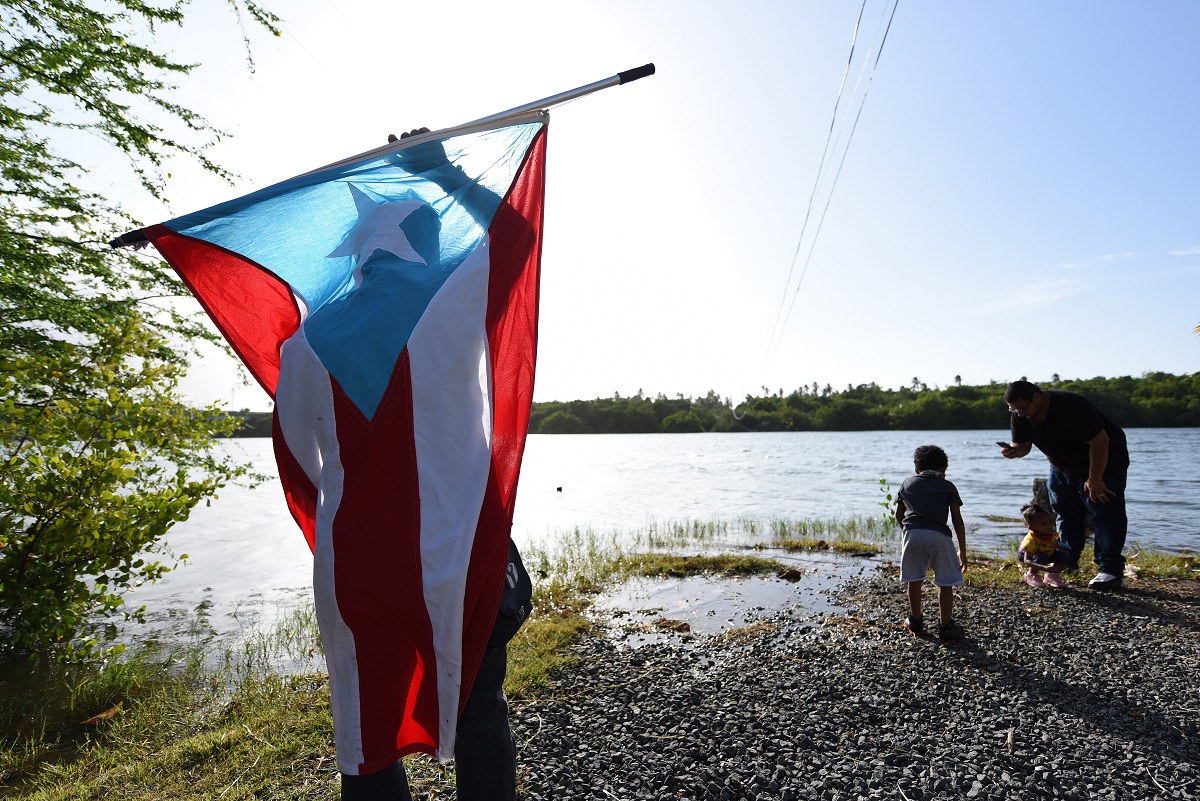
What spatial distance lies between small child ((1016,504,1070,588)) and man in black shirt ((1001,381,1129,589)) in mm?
371

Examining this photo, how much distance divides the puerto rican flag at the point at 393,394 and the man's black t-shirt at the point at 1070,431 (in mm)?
6227

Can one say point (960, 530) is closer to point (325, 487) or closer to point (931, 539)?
point (931, 539)

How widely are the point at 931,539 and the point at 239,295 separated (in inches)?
235

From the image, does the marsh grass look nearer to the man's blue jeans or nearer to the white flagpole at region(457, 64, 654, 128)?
the man's blue jeans

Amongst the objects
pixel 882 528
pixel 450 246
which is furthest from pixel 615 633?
pixel 882 528

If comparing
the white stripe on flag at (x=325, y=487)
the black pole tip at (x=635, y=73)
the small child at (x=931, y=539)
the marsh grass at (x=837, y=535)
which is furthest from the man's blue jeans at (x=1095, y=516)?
the white stripe on flag at (x=325, y=487)

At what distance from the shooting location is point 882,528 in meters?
14.5

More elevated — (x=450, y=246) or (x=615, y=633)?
(x=450, y=246)

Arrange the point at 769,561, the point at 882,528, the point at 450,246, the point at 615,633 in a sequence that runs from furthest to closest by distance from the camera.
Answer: the point at 882,528 → the point at 769,561 → the point at 615,633 → the point at 450,246

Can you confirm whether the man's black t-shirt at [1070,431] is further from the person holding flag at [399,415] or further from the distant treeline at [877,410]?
the distant treeline at [877,410]

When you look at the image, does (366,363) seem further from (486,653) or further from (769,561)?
(769,561)

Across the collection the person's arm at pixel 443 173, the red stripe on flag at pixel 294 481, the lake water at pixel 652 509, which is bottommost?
the lake water at pixel 652 509

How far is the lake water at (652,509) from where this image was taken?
10.8 meters

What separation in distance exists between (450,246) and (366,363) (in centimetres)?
70
